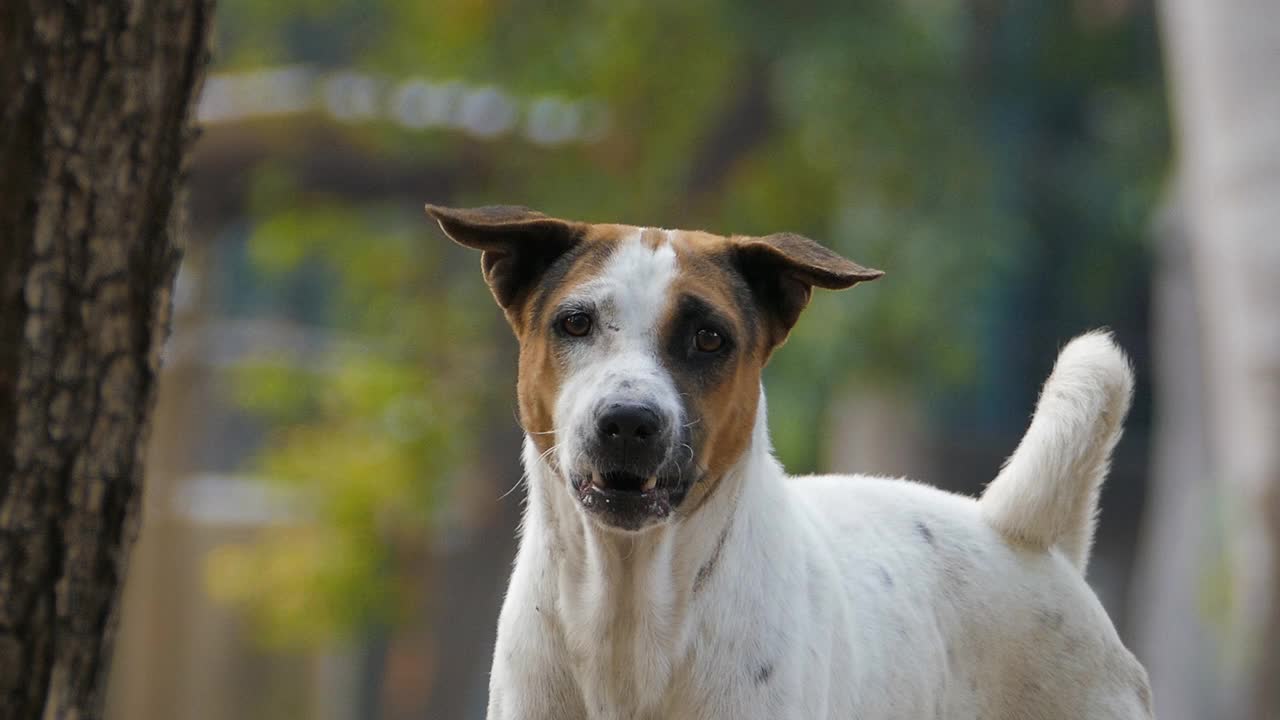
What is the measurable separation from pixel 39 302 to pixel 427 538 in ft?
38.4

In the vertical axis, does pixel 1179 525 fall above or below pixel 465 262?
below

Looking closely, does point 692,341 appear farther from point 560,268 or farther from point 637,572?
point 637,572

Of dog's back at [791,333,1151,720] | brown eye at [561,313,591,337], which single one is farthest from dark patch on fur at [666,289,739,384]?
dog's back at [791,333,1151,720]

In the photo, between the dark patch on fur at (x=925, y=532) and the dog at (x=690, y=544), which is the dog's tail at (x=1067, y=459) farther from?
the dog at (x=690, y=544)

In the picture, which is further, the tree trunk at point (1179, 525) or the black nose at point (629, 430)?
the tree trunk at point (1179, 525)

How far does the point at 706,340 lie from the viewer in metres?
4.47

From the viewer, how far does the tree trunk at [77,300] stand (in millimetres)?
4051

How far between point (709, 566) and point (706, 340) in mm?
520

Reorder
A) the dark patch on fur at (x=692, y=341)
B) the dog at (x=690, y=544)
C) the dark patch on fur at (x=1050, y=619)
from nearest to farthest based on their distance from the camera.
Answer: the dog at (x=690, y=544)
the dark patch on fur at (x=692, y=341)
the dark patch on fur at (x=1050, y=619)

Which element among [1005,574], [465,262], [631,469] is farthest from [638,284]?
[465,262]

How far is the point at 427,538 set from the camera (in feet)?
51.4

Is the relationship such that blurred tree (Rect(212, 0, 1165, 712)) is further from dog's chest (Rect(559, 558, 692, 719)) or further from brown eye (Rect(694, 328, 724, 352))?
dog's chest (Rect(559, 558, 692, 719))

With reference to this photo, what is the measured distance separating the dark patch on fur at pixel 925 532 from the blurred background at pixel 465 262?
27.3 ft

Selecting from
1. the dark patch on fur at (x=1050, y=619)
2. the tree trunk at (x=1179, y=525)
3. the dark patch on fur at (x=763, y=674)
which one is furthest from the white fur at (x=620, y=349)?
the tree trunk at (x=1179, y=525)
